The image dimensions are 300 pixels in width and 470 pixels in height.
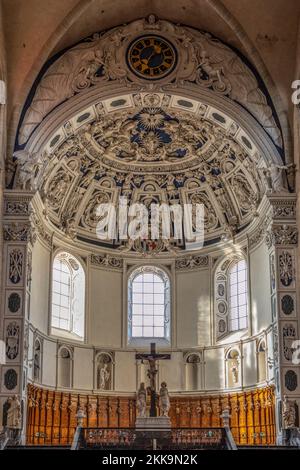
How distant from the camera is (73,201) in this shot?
35.6m

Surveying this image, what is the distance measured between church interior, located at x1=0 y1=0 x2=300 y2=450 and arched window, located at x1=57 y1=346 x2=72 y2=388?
0.08 meters

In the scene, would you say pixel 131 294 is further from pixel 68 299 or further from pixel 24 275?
pixel 24 275

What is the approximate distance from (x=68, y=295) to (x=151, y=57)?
10.6 metres

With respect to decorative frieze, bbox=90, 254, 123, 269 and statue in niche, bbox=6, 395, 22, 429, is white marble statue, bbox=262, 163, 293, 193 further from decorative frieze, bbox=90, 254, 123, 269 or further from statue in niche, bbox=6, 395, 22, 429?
statue in niche, bbox=6, 395, 22, 429

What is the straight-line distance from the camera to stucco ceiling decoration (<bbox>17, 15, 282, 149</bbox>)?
101ft

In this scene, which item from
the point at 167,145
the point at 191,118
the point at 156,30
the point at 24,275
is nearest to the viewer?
the point at 24,275

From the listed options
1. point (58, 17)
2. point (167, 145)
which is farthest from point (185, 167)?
point (58, 17)

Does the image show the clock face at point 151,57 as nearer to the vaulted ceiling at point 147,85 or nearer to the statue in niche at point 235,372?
the vaulted ceiling at point 147,85

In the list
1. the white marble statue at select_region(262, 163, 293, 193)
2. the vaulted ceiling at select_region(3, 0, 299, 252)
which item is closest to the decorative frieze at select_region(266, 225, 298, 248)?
the white marble statue at select_region(262, 163, 293, 193)

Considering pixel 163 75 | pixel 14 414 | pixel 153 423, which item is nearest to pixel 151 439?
pixel 153 423

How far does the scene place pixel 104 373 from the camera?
3472 cm

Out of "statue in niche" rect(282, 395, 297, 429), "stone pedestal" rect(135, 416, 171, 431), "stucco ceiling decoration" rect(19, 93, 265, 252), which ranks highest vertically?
"stucco ceiling decoration" rect(19, 93, 265, 252)

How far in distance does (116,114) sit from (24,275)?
8227 mm

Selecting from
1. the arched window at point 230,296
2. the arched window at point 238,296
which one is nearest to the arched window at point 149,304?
the arched window at point 230,296
